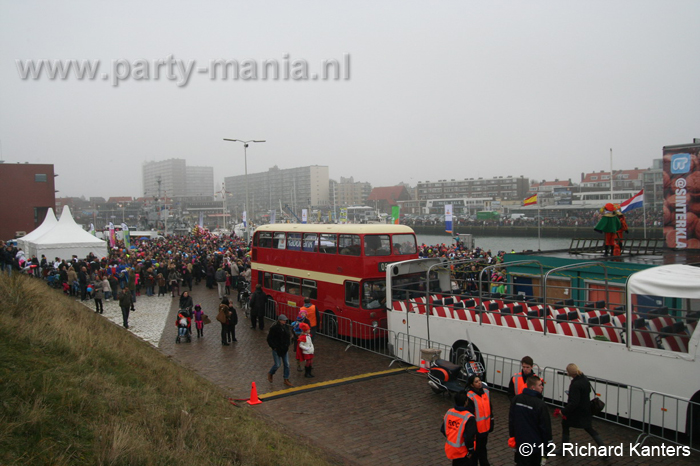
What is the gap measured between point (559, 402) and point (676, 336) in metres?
2.41

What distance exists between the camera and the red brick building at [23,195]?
1922 inches

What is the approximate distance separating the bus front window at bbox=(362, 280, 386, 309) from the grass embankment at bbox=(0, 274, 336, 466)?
508 centimetres

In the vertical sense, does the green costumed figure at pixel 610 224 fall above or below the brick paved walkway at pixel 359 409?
above

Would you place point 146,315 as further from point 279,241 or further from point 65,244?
point 65,244

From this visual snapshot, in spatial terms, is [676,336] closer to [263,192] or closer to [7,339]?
[7,339]

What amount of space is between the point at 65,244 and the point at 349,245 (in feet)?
64.7

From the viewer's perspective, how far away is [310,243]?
15.6 m

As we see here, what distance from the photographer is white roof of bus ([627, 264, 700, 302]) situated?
7.19m

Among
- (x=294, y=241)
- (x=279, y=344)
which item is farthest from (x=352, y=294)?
(x=279, y=344)

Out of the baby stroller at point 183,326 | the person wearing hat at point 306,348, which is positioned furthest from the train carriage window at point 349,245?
the baby stroller at point 183,326

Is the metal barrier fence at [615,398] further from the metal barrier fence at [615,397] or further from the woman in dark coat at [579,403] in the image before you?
the woman in dark coat at [579,403]

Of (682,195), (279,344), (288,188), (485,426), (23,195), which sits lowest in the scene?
(279,344)

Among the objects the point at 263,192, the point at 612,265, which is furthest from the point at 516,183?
the point at 612,265

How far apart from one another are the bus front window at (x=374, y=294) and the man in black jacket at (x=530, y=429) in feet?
25.8
